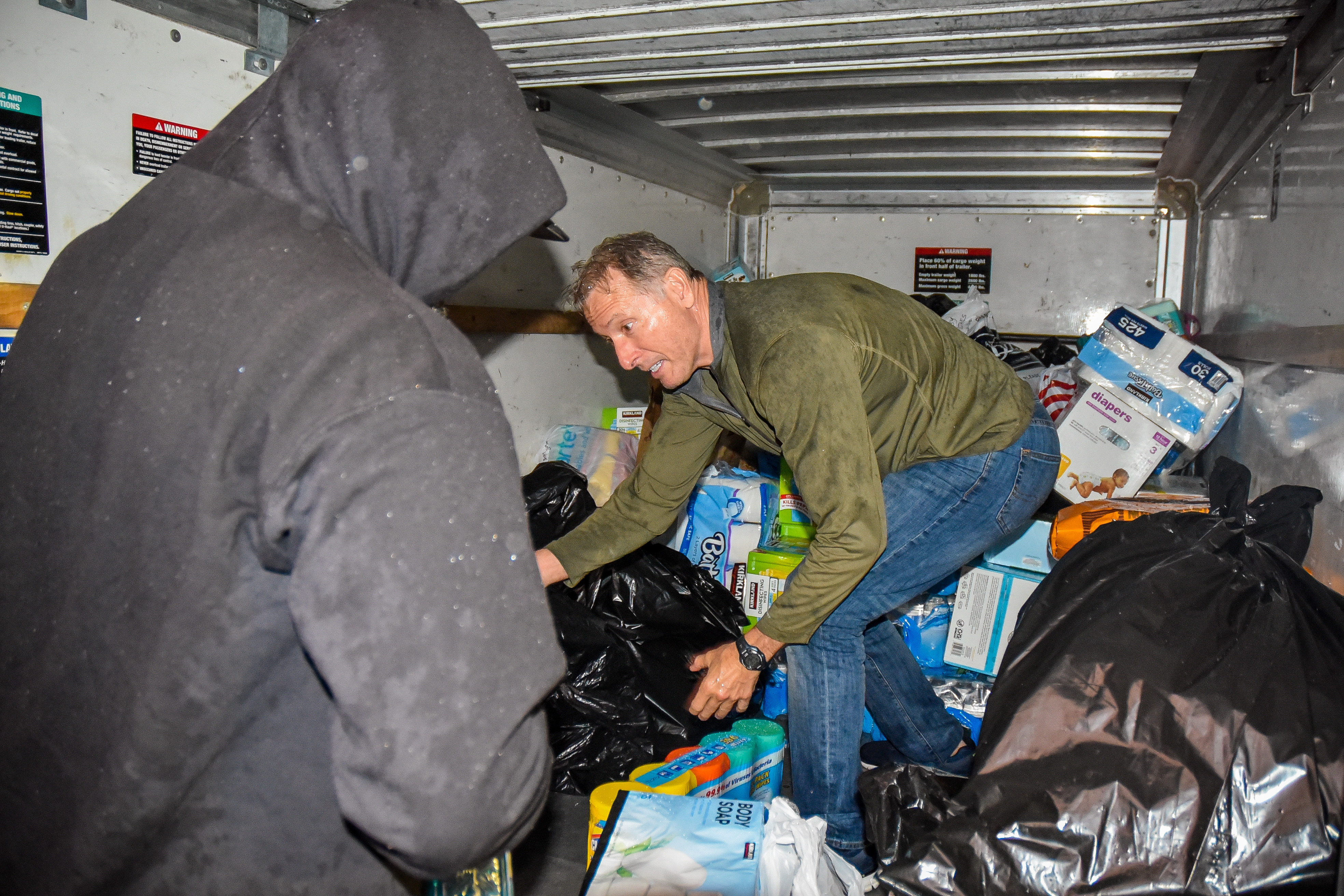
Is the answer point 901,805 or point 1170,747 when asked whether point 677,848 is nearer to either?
point 901,805

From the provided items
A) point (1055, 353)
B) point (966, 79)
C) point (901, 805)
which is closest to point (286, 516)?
point (901, 805)

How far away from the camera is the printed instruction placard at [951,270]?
4.07 meters

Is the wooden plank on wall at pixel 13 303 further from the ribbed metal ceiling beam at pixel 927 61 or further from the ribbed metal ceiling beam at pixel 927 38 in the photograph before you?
the ribbed metal ceiling beam at pixel 927 61

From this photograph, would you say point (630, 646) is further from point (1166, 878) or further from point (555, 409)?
point (1166, 878)

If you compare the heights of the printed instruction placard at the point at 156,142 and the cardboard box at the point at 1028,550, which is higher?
the printed instruction placard at the point at 156,142

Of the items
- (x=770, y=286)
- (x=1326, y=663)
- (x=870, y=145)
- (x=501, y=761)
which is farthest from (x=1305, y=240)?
(x=501, y=761)

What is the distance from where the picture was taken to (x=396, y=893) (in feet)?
2.95

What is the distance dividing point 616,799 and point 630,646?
0.83 m

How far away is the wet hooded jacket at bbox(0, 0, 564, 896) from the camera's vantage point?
681mm

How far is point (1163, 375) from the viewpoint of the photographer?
2.90 meters

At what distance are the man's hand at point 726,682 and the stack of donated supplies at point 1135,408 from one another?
152 centimetres

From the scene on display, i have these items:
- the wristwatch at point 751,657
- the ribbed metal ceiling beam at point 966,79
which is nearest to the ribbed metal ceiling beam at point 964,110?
the ribbed metal ceiling beam at point 966,79

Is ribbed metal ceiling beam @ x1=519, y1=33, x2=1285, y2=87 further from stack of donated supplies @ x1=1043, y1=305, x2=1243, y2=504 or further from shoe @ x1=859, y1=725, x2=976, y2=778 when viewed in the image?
shoe @ x1=859, y1=725, x2=976, y2=778

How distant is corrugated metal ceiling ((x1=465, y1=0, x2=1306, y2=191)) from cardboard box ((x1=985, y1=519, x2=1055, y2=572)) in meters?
1.39
